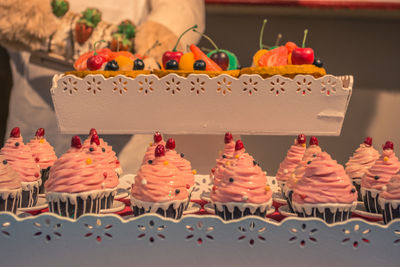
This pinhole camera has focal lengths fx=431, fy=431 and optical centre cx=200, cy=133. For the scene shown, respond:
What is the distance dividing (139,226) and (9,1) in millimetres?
1880

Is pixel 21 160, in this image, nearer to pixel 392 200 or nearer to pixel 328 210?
pixel 328 210

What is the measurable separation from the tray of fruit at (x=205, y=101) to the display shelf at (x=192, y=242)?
2.10 feet

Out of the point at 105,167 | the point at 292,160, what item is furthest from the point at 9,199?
the point at 292,160

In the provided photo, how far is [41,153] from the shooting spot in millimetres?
1408

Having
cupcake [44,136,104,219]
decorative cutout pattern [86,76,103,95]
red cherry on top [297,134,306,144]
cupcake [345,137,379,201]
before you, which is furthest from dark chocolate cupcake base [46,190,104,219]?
cupcake [345,137,379,201]

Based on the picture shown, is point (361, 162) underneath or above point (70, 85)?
underneath

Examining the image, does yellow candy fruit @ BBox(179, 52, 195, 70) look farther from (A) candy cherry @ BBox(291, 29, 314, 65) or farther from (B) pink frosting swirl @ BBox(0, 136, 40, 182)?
(B) pink frosting swirl @ BBox(0, 136, 40, 182)

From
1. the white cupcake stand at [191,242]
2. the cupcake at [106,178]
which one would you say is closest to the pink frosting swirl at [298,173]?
the white cupcake stand at [191,242]

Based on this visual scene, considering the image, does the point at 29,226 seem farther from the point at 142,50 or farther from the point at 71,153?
the point at 142,50

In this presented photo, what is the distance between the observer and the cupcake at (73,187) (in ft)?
3.31

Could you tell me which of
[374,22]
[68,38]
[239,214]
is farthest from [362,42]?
[239,214]

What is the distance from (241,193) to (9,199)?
0.54 metres

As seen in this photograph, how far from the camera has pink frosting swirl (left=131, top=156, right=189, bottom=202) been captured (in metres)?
1.00

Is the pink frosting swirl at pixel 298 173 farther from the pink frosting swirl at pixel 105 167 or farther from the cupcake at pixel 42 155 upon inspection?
the cupcake at pixel 42 155
